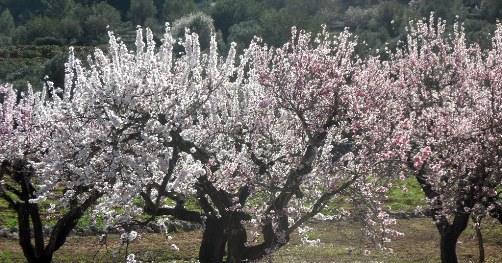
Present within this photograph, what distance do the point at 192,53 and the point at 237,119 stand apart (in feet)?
8.90

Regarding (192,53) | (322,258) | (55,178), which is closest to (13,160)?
(55,178)

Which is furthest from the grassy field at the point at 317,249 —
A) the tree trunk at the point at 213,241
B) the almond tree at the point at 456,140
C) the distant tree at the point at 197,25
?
the distant tree at the point at 197,25

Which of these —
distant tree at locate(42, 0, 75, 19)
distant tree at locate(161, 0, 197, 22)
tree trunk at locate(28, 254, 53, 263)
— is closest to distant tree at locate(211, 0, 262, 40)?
distant tree at locate(161, 0, 197, 22)

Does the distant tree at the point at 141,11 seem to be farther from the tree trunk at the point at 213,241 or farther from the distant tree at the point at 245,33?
the tree trunk at the point at 213,241

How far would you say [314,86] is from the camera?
13.9m

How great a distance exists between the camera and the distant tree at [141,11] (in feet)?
382

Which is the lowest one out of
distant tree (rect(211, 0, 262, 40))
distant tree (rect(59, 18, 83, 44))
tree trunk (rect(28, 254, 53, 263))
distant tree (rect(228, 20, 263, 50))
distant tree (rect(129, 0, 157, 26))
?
tree trunk (rect(28, 254, 53, 263))

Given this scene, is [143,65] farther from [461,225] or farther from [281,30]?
[281,30]

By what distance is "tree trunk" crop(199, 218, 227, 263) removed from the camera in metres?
14.2

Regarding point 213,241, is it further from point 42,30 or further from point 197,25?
point 42,30

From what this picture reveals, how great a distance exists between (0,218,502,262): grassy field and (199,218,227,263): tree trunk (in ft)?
21.0

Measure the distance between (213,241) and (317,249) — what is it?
11355 millimetres

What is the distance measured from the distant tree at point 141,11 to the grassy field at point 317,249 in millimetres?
92733

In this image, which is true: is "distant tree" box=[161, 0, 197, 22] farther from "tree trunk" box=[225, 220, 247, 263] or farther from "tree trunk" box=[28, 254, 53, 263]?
"tree trunk" box=[225, 220, 247, 263]
